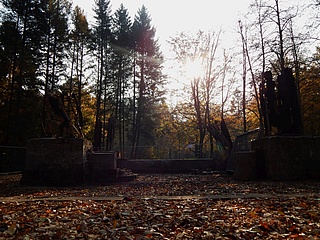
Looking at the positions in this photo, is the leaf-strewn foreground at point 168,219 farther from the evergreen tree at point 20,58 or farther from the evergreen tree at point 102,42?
the evergreen tree at point 102,42

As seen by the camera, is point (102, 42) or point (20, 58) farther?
point (102, 42)

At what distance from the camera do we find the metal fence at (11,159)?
48.1 feet

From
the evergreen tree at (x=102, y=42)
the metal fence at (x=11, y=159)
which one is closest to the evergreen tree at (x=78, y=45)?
the evergreen tree at (x=102, y=42)

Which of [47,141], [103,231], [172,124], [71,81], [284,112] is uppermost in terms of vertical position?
[71,81]

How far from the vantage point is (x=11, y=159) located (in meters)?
15.3

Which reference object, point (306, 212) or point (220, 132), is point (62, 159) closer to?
point (306, 212)

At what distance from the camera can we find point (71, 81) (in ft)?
80.7

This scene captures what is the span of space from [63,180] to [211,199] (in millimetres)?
5879

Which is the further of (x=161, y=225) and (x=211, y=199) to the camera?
(x=211, y=199)

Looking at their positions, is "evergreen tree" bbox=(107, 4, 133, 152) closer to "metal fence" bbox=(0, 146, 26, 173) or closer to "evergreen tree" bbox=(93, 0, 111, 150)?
"evergreen tree" bbox=(93, 0, 111, 150)

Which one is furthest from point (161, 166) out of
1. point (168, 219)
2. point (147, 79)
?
point (147, 79)

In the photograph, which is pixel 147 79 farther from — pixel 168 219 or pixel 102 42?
pixel 168 219

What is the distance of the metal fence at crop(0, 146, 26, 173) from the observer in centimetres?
1466

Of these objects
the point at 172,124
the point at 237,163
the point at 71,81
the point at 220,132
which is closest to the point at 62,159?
the point at 237,163
